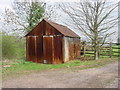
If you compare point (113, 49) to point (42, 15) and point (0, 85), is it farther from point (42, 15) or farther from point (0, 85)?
point (0, 85)

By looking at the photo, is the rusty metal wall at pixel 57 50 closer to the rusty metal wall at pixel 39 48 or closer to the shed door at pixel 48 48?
the shed door at pixel 48 48

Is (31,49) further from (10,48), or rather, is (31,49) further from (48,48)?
(10,48)

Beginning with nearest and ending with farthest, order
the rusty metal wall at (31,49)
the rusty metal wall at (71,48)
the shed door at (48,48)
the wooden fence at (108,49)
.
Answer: the shed door at (48,48), the rusty metal wall at (71,48), the rusty metal wall at (31,49), the wooden fence at (108,49)

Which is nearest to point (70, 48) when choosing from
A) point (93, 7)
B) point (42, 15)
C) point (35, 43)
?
point (35, 43)

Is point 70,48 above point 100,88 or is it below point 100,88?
above

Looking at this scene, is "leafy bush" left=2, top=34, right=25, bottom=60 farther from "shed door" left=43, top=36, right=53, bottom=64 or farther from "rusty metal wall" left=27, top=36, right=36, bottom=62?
"shed door" left=43, top=36, right=53, bottom=64

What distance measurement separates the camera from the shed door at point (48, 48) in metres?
12.7

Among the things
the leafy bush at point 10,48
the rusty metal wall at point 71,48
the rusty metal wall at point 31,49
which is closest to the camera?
the rusty metal wall at point 71,48

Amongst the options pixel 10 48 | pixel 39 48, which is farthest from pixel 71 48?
pixel 10 48

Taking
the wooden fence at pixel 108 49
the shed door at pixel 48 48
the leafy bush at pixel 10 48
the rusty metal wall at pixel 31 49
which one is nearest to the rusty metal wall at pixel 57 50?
the shed door at pixel 48 48

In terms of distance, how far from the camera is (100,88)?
5.58 meters

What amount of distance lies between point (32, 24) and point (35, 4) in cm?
252

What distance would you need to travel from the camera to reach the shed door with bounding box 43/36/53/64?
41.6 ft

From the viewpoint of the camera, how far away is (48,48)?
1277 cm
